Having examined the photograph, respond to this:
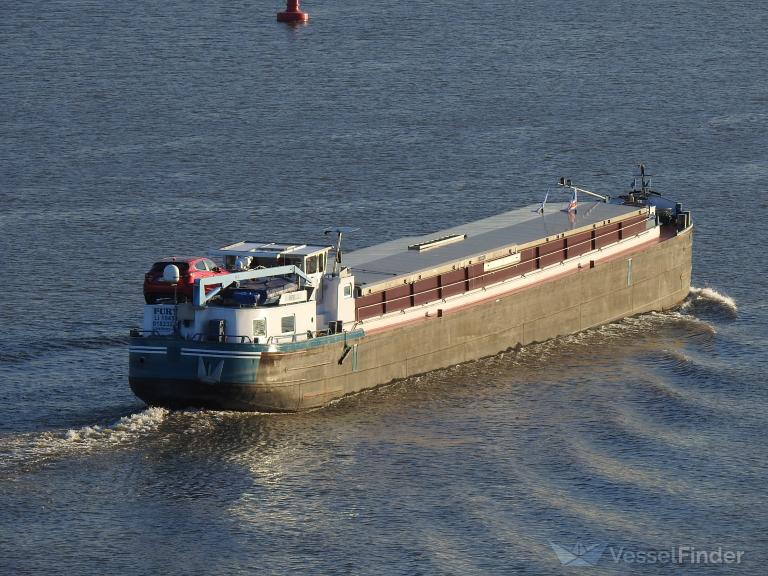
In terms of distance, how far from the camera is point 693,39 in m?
161

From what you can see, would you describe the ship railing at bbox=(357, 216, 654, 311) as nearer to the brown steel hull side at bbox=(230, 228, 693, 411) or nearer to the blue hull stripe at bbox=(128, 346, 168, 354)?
the brown steel hull side at bbox=(230, 228, 693, 411)

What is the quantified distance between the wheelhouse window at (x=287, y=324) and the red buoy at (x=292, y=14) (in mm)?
100872

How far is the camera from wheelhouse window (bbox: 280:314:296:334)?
70.1 m

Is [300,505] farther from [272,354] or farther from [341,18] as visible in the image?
[341,18]

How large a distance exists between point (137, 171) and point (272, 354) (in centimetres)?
4674

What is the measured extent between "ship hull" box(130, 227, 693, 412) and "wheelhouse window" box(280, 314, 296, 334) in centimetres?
83

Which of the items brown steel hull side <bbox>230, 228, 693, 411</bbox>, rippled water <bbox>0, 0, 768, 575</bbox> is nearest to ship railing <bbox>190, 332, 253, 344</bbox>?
brown steel hull side <bbox>230, 228, 693, 411</bbox>

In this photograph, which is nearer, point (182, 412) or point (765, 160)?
point (182, 412)

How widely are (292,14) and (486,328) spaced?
92895 mm

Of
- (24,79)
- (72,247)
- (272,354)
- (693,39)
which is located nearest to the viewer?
(272,354)

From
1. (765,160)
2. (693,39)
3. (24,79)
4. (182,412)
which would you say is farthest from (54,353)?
(693,39)

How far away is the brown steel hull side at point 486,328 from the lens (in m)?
70.3

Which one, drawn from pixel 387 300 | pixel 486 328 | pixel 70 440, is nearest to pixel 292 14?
pixel 486 328

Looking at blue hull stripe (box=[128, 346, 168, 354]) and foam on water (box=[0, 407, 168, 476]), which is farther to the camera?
blue hull stripe (box=[128, 346, 168, 354])
